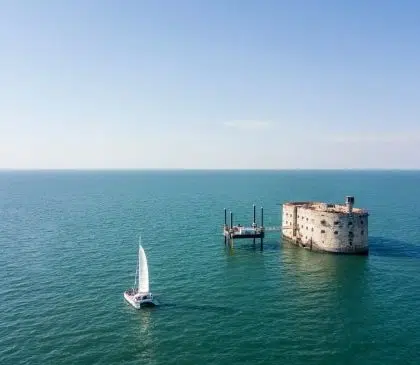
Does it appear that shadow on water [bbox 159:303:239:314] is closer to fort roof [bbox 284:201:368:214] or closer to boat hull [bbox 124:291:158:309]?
boat hull [bbox 124:291:158:309]

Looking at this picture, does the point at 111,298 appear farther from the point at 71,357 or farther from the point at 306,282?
the point at 306,282

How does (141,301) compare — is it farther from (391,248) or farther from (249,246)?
(391,248)

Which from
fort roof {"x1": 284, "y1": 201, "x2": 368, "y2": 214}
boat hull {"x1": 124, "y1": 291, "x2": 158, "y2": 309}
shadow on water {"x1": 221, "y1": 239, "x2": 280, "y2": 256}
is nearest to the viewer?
boat hull {"x1": 124, "y1": 291, "x2": 158, "y2": 309}

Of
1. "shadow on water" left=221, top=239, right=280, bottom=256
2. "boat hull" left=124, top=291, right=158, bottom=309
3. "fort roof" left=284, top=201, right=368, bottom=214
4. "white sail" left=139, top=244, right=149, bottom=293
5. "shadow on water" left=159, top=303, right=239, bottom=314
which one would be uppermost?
"fort roof" left=284, top=201, right=368, bottom=214

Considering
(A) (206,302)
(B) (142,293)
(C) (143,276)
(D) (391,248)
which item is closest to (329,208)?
(D) (391,248)

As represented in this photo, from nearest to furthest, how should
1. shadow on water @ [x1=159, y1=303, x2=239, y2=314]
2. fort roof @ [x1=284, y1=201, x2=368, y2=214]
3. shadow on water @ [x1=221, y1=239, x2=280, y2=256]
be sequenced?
1. shadow on water @ [x1=159, y1=303, x2=239, y2=314]
2. fort roof @ [x1=284, y1=201, x2=368, y2=214]
3. shadow on water @ [x1=221, y1=239, x2=280, y2=256]

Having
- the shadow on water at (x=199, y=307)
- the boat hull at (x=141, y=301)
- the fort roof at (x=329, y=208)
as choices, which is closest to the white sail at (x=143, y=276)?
the boat hull at (x=141, y=301)

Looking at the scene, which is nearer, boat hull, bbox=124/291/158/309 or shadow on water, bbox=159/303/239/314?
shadow on water, bbox=159/303/239/314

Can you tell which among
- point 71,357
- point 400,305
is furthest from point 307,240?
point 71,357

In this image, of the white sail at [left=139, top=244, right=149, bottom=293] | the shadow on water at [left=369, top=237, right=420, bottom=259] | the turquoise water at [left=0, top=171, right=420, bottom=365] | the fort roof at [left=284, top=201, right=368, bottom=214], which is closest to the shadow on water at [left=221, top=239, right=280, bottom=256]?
the turquoise water at [left=0, top=171, right=420, bottom=365]
